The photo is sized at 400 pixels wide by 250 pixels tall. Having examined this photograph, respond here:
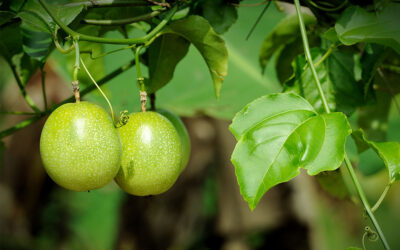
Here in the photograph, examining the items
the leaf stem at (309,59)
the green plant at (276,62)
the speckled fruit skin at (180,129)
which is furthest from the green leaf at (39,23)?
the leaf stem at (309,59)

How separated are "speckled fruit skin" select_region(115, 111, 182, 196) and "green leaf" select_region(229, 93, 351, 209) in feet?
0.47

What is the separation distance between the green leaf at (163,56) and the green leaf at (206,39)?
69 mm

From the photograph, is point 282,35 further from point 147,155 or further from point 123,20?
point 147,155

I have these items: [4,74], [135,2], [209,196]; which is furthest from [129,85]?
[4,74]

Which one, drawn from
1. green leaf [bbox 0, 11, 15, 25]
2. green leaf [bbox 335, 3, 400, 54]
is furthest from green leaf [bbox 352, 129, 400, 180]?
green leaf [bbox 0, 11, 15, 25]

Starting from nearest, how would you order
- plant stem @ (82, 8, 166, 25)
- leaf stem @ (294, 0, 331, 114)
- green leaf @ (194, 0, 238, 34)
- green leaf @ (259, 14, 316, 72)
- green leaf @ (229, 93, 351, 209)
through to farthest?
green leaf @ (229, 93, 351, 209) → leaf stem @ (294, 0, 331, 114) → plant stem @ (82, 8, 166, 25) → green leaf @ (194, 0, 238, 34) → green leaf @ (259, 14, 316, 72)

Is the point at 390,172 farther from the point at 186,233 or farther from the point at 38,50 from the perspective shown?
the point at 186,233

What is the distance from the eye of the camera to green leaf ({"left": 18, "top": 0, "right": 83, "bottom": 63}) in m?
0.72

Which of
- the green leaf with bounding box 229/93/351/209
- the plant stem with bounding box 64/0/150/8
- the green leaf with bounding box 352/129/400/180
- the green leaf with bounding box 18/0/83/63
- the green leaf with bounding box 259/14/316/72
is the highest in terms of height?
the plant stem with bounding box 64/0/150/8

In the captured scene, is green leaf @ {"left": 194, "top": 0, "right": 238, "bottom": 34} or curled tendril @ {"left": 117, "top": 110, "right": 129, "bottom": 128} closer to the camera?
curled tendril @ {"left": 117, "top": 110, "right": 129, "bottom": 128}

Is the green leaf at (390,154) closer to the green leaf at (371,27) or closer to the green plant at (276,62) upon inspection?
the green plant at (276,62)

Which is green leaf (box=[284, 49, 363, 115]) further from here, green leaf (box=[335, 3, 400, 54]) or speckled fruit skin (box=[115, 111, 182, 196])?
speckled fruit skin (box=[115, 111, 182, 196])

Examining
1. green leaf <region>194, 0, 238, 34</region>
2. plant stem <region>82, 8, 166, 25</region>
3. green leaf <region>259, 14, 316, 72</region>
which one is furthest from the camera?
green leaf <region>259, 14, 316, 72</region>

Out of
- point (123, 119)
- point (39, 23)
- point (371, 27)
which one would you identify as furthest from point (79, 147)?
point (371, 27)
